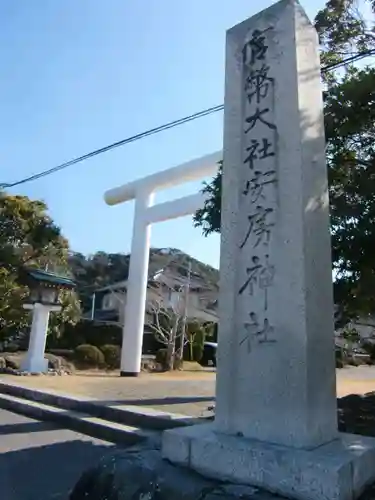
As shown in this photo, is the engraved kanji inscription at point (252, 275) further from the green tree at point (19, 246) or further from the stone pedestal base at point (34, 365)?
the stone pedestal base at point (34, 365)

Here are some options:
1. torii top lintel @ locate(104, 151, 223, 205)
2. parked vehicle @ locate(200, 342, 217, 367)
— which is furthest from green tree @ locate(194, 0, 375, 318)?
parked vehicle @ locate(200, 342, 217, 367)

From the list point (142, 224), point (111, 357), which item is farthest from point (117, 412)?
point (111, 357)

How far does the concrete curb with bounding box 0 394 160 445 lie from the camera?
507 centimetres

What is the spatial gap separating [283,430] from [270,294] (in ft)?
2.81

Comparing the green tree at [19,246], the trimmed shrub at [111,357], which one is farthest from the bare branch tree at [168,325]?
the green tree at [19,246]

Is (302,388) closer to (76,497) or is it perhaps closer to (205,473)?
(205,473)

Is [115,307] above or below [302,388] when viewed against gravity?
above

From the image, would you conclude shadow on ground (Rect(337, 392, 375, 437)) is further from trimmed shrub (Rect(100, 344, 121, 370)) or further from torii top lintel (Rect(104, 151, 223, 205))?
trimmed shrub (Rect(100, 344, 121, 370))

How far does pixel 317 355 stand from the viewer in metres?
2.64

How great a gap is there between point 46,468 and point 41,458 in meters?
0.37

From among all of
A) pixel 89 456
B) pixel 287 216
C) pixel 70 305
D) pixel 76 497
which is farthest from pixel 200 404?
pixel 70 305

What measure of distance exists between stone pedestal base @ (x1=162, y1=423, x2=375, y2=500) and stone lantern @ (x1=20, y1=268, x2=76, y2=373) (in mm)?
11086

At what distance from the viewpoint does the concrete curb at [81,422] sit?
16.6 ft

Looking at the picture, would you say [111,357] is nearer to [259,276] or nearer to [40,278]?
[40,278]
